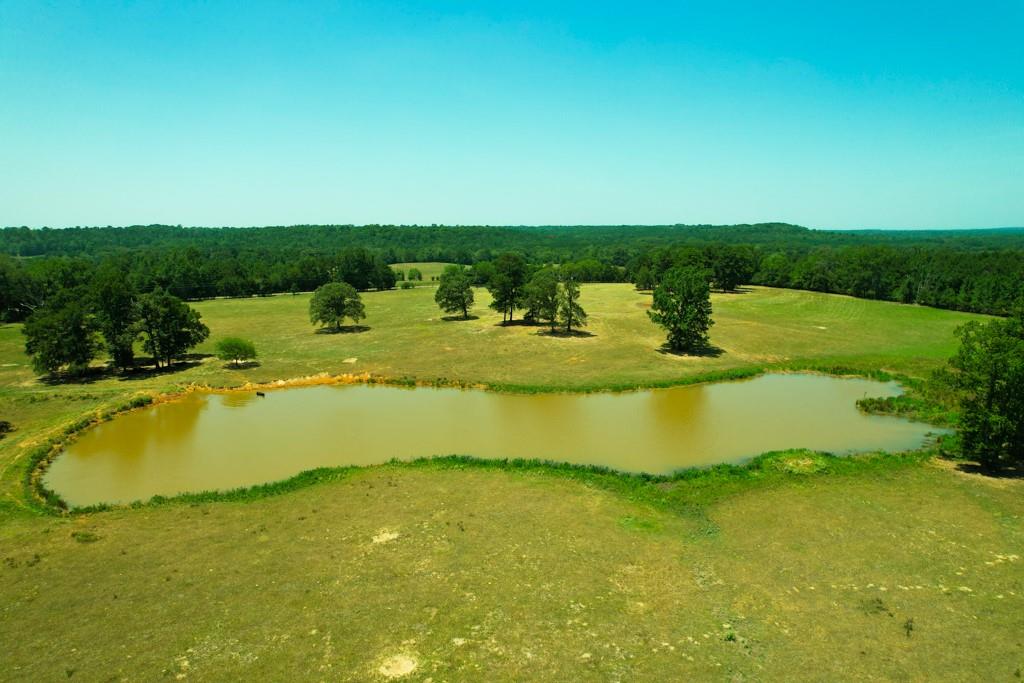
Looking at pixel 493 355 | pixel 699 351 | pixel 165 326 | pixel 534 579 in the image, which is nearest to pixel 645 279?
pixel 699 351

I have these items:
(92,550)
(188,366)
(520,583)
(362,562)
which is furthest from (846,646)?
(188,366)

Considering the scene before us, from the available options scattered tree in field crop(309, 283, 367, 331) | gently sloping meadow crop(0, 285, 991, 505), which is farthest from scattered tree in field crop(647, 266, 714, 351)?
scattered tree in field crop(309, 283, 367, 331)

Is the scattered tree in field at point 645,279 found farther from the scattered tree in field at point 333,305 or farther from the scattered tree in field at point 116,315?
the scattered tree in field at point 116,315

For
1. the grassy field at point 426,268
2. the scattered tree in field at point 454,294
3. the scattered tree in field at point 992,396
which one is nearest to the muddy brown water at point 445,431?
the scattered tree in field at point 992,396

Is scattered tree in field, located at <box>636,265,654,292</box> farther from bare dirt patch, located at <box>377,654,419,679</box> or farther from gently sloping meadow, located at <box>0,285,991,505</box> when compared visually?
bare dirt patch, located at <box>377,654,419,679</box>

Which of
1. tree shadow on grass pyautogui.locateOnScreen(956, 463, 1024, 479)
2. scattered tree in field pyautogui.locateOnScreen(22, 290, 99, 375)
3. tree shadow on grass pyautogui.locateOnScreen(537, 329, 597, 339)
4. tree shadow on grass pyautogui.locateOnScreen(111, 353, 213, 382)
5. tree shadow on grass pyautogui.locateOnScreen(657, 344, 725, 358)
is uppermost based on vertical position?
scattered tree in field pyautogui.locateOnScreen(22, 290, 99, 375)

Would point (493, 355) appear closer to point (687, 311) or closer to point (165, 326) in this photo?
point (687, 311)
